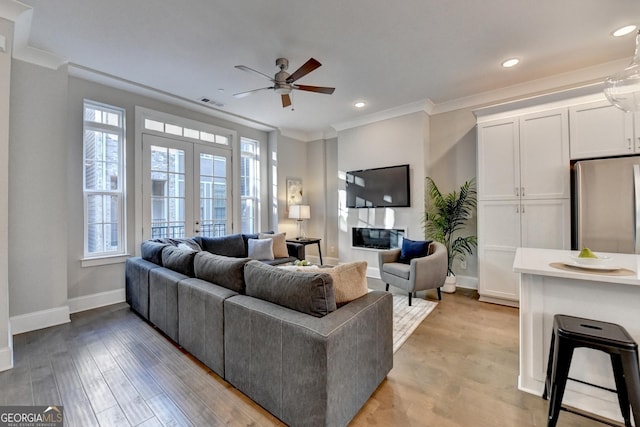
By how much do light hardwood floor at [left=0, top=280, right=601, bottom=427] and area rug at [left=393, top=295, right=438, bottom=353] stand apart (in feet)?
0.29

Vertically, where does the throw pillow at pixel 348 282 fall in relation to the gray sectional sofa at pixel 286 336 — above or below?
above

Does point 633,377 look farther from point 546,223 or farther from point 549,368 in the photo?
point 546,223

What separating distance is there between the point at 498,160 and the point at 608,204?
1162 mm

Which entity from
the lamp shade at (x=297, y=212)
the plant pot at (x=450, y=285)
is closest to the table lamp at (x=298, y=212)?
the lamp shade at (x=297, y=212)

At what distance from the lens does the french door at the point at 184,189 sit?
4043 mm

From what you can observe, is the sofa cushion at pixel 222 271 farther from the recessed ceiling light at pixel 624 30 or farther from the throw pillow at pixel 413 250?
the recessed ceiling light at pixel 624 30

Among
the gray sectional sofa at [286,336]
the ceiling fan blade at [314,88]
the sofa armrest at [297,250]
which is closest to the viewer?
the gray sectional sofa at [286,336]

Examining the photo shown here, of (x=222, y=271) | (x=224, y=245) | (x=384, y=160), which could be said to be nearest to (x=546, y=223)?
(x=384, y=160)

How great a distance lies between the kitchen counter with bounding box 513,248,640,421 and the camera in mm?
1580

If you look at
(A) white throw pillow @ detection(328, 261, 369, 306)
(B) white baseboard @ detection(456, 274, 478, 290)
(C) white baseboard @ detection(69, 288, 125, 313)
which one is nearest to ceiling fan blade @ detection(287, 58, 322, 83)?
(A) white throw pillow @ detection(328, 261, 369, 306)

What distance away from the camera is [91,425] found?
159 centimetres

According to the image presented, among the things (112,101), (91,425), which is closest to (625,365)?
(91,425)

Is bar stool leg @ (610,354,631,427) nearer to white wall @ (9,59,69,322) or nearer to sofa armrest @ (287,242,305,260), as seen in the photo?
sofa armrest @ (287,242,305,260)

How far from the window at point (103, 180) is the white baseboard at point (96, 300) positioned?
52 centimetres
